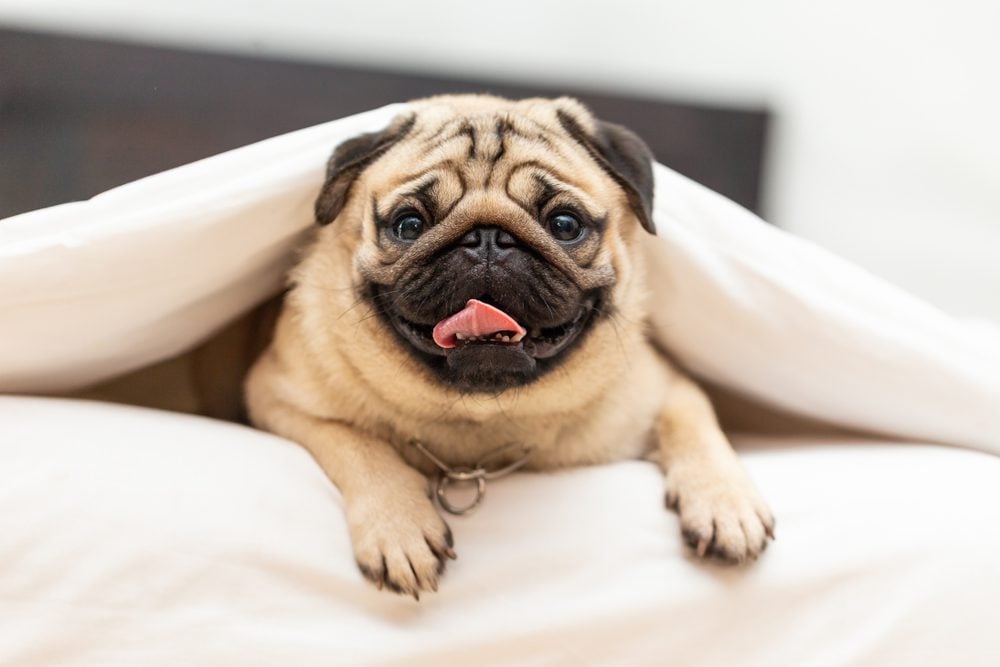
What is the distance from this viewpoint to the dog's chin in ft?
3.75

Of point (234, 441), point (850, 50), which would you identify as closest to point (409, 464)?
point (234, 441)

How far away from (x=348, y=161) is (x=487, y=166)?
24cm

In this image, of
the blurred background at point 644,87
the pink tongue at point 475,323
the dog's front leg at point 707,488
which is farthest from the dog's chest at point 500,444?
the blurred background at point 644,87

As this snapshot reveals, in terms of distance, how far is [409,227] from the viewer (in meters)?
1.26

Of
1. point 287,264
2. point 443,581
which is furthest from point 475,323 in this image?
point 287,264

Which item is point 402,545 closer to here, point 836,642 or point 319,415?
point 319,415

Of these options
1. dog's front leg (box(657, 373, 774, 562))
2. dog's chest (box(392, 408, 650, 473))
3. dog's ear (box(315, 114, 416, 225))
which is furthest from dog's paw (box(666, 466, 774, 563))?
dog's ear (box(315, 114, 416, 225))

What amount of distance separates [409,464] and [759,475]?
0.58 metres

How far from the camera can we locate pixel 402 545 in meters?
1.03

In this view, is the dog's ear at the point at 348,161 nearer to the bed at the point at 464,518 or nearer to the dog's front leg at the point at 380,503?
the bed at the point at 464,518

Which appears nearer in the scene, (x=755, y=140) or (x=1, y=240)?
(x=1, y=240)

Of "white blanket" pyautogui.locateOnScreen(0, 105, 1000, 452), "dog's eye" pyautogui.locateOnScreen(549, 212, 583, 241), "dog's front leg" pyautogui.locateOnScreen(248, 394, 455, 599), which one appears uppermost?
"dog's eye" pyautogui.locateOnScreen(549, 212, 583, 241)

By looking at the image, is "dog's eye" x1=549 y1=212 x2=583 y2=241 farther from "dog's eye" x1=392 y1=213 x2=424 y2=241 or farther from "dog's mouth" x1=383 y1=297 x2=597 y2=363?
"dog's eye" x1=392 y1=213 x2=424 y2=241

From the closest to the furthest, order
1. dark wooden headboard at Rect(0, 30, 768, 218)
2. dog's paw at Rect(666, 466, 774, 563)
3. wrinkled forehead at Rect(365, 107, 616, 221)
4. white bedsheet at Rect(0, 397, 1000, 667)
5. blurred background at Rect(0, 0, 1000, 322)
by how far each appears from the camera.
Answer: white bedsheet at Rect(0, 397, 1000, 667) → dog's paw at Rect(666, 466, 774, 563) → wrinkled forehead at Rect(365, 107, 616, 221) → dark wooden headboard at Rect(0, 30, 768, 218) → blurred background at Rect(0, 0, 1000, 322)
